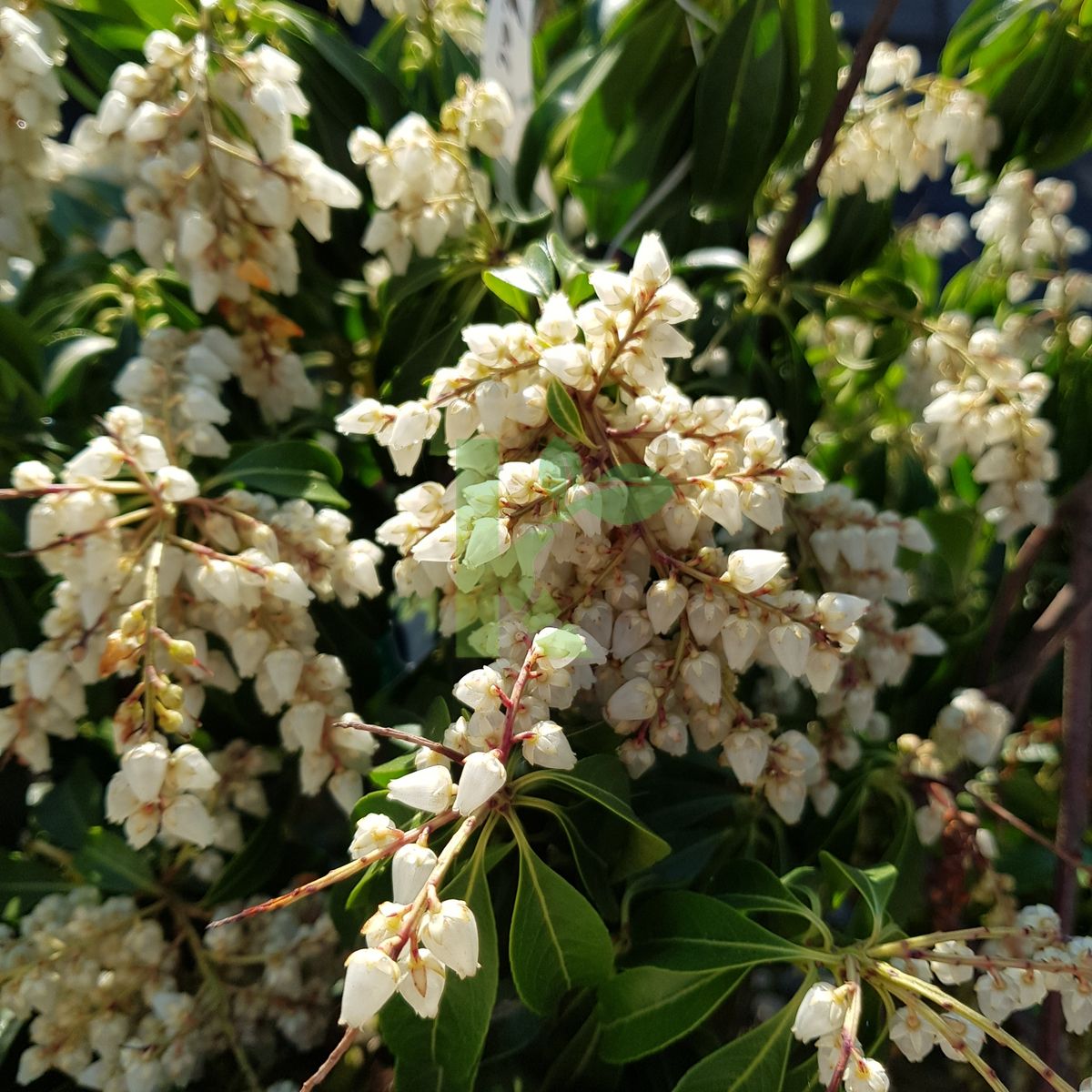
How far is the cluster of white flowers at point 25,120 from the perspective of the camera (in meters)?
0.61

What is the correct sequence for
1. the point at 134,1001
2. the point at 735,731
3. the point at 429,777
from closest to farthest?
1. the point at 429,777
2. the point at 735,731
3. the point at 134,1001

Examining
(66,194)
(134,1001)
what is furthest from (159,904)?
(66,194)

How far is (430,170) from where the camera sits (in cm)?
63

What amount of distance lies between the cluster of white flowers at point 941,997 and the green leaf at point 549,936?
0.10 meters

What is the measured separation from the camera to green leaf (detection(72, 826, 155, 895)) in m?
0.64

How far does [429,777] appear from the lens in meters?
0.40

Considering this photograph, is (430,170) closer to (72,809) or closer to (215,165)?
(215,165)

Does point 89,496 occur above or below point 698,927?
above

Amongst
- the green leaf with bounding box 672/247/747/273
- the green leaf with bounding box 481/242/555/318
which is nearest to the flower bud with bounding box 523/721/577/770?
the green leaf with bounding box 481/242/555/318

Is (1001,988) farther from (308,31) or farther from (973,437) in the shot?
(308,31)

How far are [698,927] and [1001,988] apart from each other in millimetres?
139

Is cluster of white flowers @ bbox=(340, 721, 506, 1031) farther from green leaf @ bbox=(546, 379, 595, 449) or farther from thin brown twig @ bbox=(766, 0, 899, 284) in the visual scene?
thin brown twig @ bbox=(766, 0, 899, 284)

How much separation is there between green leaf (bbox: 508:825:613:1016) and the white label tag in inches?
20.6

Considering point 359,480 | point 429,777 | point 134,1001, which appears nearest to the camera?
point 429,777
